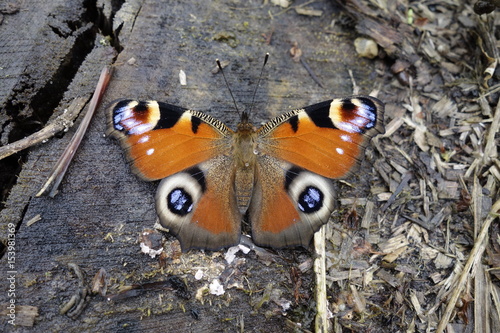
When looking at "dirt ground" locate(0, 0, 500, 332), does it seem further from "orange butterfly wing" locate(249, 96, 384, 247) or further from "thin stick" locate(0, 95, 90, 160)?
"orange butterfly wing" locate(249, 96, 384, 247)

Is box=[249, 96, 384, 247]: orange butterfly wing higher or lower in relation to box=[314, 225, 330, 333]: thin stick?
higher

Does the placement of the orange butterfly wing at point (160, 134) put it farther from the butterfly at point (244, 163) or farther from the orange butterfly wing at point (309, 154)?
the orange butterfly wing at point (309, 154)

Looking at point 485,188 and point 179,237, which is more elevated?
point 179,237

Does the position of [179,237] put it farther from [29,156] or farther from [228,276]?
[29,156]

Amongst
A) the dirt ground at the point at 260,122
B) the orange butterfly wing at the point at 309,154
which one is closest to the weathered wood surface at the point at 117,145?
the dirt ground at the point at 260,122

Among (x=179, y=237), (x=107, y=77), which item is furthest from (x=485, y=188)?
(x=107, y=77)

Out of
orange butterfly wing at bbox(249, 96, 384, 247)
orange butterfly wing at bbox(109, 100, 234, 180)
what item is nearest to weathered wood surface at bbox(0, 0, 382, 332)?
orange butterfly wing at bbox(109, 100, 234, 180)

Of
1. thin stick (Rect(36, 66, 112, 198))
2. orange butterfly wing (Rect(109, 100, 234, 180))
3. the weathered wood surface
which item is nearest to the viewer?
the weathered wood surface
